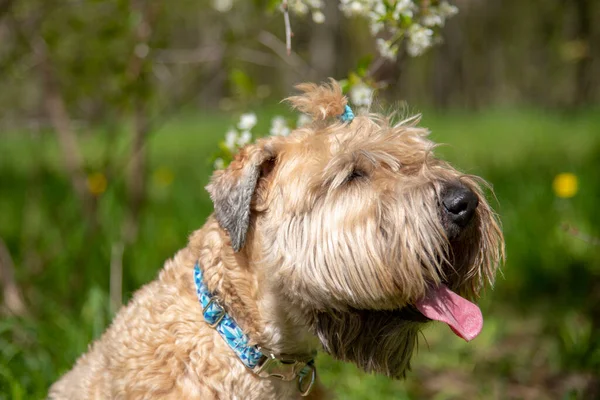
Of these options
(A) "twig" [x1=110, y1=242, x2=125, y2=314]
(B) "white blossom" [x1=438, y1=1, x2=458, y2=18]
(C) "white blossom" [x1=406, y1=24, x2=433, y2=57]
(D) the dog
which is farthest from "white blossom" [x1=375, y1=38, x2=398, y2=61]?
(A) "twig" [x1=110, y1=242, x2=125, y2=314]

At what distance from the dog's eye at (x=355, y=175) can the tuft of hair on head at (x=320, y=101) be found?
37 cm

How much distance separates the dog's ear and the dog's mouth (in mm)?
665

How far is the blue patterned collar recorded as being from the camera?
8.62 ft

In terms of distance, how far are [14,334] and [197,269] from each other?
6.50 feet

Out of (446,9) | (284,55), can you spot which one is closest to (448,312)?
(446,9)

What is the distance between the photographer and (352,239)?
2.43 metres

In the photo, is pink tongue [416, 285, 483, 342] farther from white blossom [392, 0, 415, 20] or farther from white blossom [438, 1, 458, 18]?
white blossom [438, 1, 458, 18]

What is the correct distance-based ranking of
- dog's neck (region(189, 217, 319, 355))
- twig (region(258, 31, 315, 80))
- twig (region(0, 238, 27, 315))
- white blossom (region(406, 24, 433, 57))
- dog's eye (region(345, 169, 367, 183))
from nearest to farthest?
dog's eye (region(345, 169, 367, 183)) < dog's neck (region(189, 217, 319, 355)) < white blossom (region(406, 24, 433, 57)) < twig (region(258, 31, 315, 80)) < twig (region(0, 238, 27, 315))

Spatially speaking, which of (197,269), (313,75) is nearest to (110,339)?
(197,269)

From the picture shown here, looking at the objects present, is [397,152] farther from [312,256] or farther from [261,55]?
[261,55]

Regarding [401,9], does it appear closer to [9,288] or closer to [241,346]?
[241,346]

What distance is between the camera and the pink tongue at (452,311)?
2.47 m

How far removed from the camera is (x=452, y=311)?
99.3 inches

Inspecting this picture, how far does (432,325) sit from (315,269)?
0.70 m
